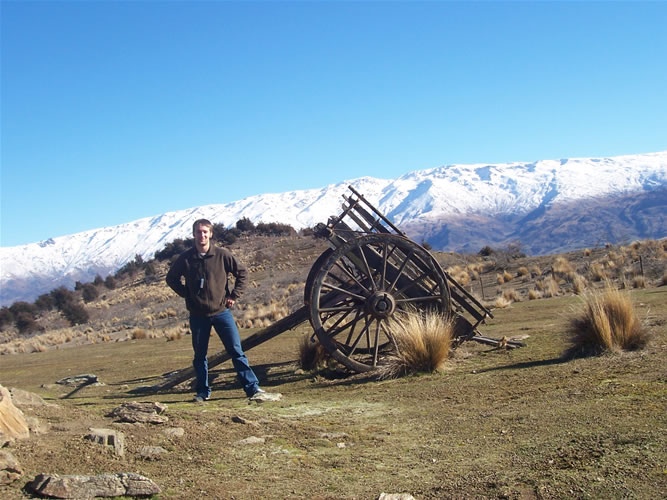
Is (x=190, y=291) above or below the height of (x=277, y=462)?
above

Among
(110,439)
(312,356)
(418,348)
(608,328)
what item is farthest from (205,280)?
(608,328)

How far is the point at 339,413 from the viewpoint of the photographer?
6.46m

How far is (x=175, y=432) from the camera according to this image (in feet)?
17.1

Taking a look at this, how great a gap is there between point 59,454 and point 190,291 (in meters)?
3.55

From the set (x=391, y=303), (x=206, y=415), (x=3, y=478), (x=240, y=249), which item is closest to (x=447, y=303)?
(x=391, y=303)

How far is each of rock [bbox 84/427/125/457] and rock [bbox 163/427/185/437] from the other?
1.55 ft

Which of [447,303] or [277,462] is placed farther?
[447,303]

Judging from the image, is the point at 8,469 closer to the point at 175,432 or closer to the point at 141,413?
the point at 175,432

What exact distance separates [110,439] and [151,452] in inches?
12.2

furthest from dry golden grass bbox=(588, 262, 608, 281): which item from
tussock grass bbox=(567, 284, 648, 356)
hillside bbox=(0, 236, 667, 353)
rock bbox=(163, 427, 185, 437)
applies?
rock bbox=(163, 427, 185, 437)

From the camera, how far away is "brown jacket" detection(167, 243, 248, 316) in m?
7.68

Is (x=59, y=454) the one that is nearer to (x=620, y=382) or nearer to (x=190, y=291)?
(x=190, y=291)

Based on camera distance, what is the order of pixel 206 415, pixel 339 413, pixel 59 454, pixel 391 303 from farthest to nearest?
pixel 391 303 < pixel 339 413 < pixel 206 415 < pixel 59 454

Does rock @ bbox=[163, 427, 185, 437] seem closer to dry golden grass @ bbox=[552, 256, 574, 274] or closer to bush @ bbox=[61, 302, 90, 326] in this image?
dry golden grass @ bbox=[552, 256, 574, 274]
